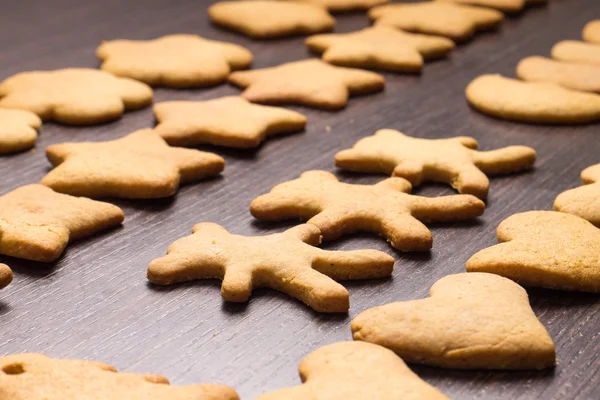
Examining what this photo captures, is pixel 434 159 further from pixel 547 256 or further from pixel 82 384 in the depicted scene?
pixel 82 384

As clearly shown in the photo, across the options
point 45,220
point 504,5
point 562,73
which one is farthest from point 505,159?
point 504,5

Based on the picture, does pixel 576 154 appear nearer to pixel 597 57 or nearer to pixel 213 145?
pixel 597 57

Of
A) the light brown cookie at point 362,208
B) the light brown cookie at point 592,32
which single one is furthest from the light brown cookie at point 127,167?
the light brown cookie at point 592,32

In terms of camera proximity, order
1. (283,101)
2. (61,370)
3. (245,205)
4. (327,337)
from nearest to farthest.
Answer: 1. (61,370)
2. (327,337)
3. (245,205)
4. (283,101)

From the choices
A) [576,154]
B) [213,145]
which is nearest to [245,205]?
[213,145]

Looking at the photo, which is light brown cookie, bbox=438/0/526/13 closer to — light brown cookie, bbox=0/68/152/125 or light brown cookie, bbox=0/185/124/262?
light brown cookie, bbox=0/68/152/125

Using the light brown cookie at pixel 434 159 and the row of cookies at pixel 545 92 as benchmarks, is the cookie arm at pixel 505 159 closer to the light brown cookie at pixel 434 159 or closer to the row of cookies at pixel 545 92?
the light brown cookie at pixel 434 159
